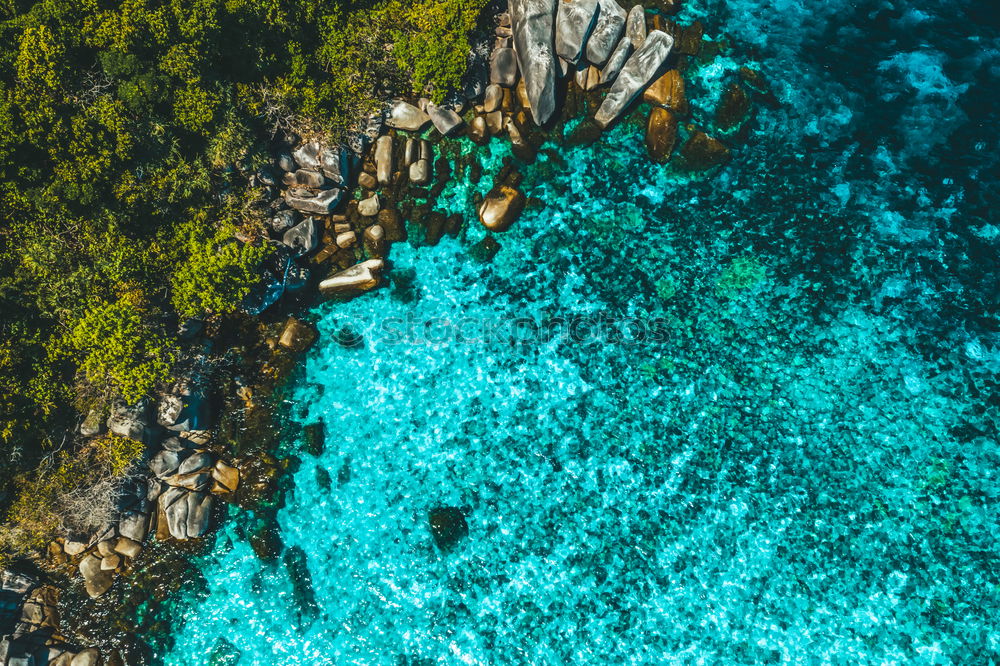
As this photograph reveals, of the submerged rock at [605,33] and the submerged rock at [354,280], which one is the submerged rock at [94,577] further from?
the submerged rock at [605,33]

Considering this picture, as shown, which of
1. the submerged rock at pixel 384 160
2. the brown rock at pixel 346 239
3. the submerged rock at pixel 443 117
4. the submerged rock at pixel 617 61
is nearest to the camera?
the brown rock at pixel 346 239

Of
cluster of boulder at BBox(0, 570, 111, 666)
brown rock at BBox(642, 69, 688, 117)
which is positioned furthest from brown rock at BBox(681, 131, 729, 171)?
cluster of boulder at BBox(0, 570, 111, 666)

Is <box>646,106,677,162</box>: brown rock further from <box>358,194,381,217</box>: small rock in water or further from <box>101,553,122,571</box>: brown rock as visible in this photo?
<box>101,553,122,571</box>: brown rock

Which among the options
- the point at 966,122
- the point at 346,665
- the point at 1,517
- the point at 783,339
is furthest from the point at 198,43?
the point at 966,122

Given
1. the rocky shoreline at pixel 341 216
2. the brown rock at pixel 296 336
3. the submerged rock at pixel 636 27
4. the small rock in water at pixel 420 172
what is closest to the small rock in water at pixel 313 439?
the rocky shoreline at pixel 341 216

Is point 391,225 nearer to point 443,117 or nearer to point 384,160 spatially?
point 384,160

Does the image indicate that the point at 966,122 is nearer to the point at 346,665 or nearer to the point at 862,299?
the point at 862,299
